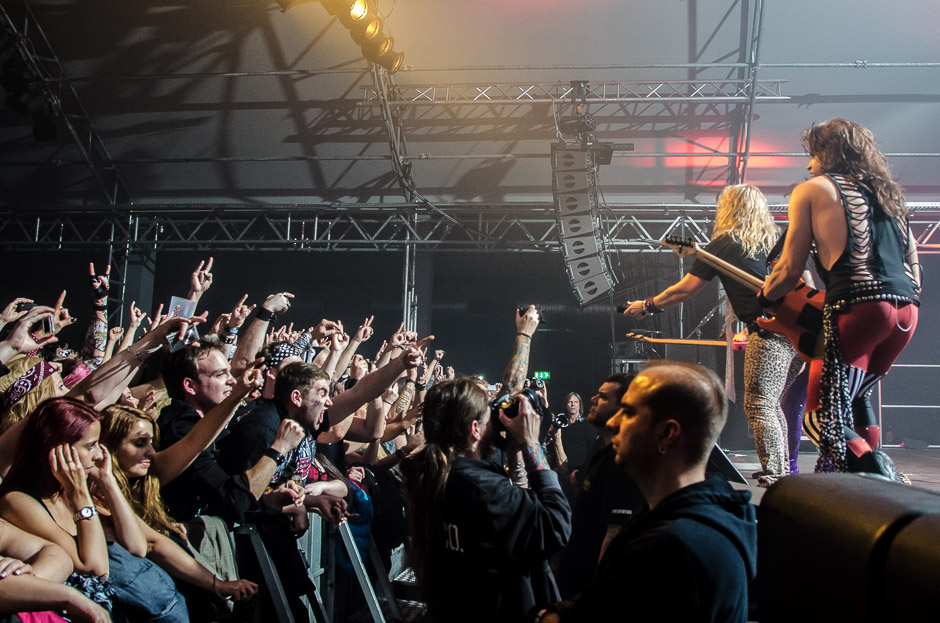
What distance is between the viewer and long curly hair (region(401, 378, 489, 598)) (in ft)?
6.55

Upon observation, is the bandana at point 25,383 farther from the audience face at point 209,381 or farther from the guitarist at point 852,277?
the guitarist at point 852,277

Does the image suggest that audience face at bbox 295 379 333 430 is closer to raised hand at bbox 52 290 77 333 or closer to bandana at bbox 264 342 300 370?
bandana at bbox 264 342 300 370

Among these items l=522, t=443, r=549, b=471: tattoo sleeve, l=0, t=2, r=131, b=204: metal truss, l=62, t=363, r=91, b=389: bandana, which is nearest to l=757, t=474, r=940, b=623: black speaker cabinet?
l=522, t=443, r=549, b=471: tattoo sleeve

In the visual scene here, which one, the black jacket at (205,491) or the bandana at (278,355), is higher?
the bandana at (278,355)

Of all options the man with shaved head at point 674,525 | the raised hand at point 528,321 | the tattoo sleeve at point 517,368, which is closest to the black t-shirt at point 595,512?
the tattoo sleeve at point 517,368

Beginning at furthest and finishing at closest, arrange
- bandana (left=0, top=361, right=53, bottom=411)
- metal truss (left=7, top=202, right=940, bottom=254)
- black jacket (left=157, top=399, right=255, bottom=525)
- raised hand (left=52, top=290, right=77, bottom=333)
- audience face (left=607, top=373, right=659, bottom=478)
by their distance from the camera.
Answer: metal truss (left=7, top=202, right=940, bottom=254), raised hand (left=52, top=290, right=77, bottom=333), bandana (left=0, top=361, right=53, bottom=411), black jacket (left=157, top=399, right=255, bottom=525), audience face (left=607, top=373, right=659, bottom=478)

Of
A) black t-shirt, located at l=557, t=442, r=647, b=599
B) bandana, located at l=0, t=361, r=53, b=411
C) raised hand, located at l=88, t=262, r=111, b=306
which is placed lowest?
black t-shirt, located at l=557, t=442, r=647, b=599

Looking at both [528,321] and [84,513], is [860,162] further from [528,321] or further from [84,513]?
[84,513]

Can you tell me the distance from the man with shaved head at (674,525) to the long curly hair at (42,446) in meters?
1.38

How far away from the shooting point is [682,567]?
44.4 inches

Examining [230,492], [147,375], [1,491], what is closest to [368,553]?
[230,492]

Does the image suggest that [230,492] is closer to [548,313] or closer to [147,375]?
[147,375]

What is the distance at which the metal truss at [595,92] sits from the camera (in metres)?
8.75

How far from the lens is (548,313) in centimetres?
1141
